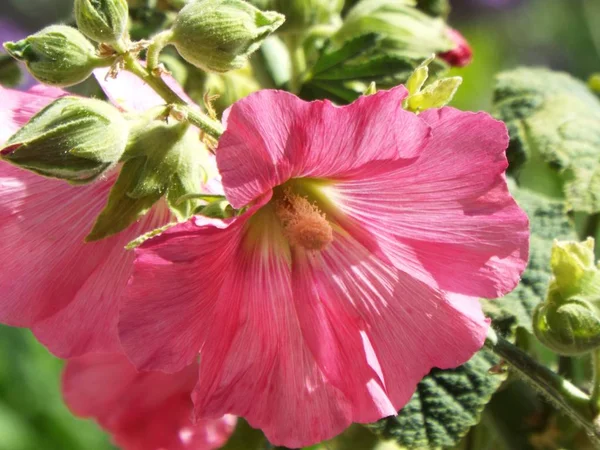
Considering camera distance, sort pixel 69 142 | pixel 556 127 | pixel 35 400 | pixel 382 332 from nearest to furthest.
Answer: pixel 69 142 → pixel 382 332 → pixel 556 127 → pixel 35 400

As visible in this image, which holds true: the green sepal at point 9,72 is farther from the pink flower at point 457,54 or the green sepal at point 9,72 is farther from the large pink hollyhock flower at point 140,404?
the pink flower at point 457,54

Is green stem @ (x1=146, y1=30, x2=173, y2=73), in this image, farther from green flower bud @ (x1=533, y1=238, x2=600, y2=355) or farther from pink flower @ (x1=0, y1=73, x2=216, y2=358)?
green flower bud @ (x1=533, y1=238, x2=600, y2=355)

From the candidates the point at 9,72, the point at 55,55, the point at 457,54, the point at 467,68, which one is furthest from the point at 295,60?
the point at 467,68

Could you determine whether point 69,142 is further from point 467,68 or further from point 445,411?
point 467,68

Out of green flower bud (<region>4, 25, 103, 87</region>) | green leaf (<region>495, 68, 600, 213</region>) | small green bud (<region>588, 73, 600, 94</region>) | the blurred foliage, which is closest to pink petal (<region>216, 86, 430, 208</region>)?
green flower bud (<region>4, 25, 103, 87</region>)

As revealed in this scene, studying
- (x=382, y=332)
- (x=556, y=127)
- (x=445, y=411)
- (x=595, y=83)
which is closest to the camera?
(x=382, y=332)

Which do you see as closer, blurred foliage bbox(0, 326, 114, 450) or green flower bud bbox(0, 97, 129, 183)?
green flower bud bbox(0, 97, 129, 183)

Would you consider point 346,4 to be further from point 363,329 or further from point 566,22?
point 566,22
